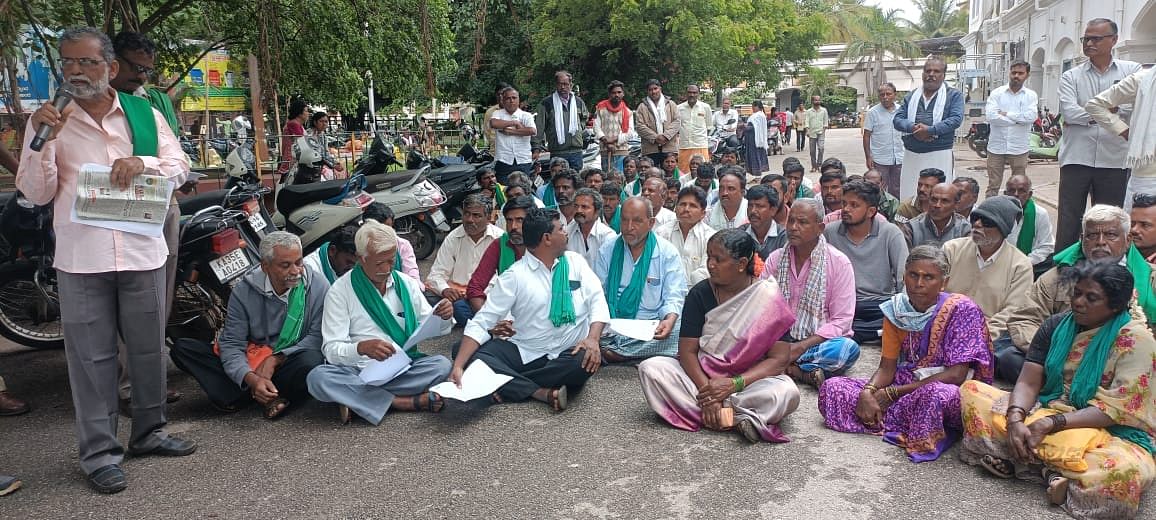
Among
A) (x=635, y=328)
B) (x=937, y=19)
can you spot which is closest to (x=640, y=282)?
(x=635, y=328)

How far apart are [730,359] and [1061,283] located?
1.59m

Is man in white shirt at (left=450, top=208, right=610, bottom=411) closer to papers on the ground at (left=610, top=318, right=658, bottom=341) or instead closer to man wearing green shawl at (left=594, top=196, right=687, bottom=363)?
papers on the ground at (left=610, top=318, right=658, bottom=341)

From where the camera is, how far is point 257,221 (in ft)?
19.7

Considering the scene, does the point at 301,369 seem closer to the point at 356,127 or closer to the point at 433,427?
the point at 433,427

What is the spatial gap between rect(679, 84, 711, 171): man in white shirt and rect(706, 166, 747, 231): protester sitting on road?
16.4 ft

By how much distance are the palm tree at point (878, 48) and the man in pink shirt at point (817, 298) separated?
47.7m

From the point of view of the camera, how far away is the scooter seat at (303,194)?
8391 mm

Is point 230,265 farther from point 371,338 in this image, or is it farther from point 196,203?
point 196,203

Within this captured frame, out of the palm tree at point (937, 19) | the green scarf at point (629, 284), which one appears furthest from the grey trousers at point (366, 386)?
the palm tree at point (937, 19)

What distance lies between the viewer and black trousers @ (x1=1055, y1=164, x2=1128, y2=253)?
20.7 ft

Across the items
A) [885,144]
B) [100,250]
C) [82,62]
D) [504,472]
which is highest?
[82,62]

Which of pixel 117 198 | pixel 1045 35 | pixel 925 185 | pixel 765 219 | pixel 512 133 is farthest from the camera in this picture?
pixel 1045 35

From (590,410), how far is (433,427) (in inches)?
32.7

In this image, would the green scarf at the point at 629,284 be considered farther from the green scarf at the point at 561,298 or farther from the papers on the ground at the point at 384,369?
the papers on the ground at the point at 384,369
